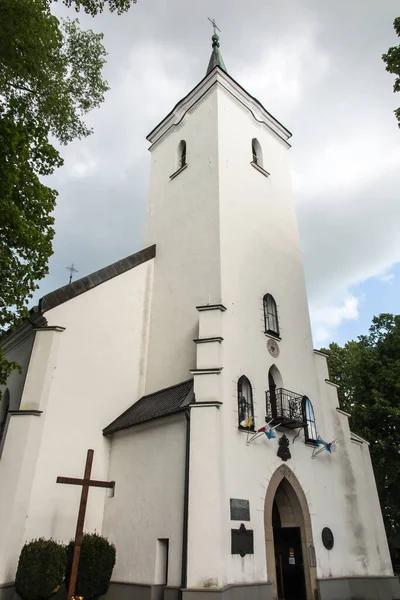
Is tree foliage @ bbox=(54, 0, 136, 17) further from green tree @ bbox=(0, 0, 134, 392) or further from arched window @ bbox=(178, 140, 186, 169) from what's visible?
arched window @ bbox=(178, 140, 186, 169)

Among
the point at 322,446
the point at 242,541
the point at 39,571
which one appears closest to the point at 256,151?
the point at 322,446

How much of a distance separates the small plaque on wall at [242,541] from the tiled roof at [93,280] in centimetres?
723

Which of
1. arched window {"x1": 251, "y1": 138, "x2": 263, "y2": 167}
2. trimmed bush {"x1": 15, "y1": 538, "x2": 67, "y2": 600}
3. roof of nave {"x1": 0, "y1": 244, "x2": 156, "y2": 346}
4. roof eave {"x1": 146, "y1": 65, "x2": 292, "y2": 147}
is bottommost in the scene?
trimmed bush {"x1": 15, "y1": 538, "x2": 67, "y2": 600}

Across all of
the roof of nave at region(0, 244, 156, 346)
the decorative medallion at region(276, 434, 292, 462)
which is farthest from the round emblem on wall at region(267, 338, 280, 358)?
the roof of nave at region(0, 244, 156, 346)

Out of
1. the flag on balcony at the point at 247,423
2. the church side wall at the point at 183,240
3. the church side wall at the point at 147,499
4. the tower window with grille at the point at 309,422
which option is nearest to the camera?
the church side wall at the point at 147,499

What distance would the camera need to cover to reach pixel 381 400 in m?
18.1

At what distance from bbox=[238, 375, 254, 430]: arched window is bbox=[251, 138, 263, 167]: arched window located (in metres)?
10.0

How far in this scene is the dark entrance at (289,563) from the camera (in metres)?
11.2

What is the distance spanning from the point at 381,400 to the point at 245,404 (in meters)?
9.18

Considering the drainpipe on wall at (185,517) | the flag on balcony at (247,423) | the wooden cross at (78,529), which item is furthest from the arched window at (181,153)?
the wooden cross at (78,529)

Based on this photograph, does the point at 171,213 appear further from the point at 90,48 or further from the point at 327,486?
the point at 327,486

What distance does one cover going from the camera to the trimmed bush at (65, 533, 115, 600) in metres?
9.37

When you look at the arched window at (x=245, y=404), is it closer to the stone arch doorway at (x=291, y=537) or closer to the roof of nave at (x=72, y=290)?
the stone arch doorway at (x=291, y=537)

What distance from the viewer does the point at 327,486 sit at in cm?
1246
